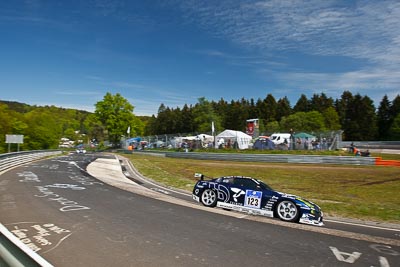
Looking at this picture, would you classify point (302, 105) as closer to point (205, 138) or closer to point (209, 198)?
point (205, 138)

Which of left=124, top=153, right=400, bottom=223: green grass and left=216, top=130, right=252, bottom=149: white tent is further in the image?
left=216, top=130, right=252, bottom=149: white tent

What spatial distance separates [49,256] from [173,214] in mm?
4153

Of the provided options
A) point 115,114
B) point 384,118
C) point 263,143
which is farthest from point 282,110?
point 263,143

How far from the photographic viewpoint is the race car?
8952 mm

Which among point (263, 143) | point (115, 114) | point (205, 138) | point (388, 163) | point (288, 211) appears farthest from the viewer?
point (115, 114)

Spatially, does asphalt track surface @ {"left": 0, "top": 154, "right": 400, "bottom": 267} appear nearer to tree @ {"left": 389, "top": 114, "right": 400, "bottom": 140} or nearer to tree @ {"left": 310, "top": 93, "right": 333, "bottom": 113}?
tree @ {"left": 389, "top": 114, "right": 400, "bottom": 140}

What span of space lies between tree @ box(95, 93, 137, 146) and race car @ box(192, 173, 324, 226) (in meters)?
69.2

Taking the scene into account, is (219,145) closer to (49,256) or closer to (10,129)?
(49,256)

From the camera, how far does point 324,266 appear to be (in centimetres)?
541

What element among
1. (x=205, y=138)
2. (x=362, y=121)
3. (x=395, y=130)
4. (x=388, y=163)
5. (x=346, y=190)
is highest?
(x=362, y=121)

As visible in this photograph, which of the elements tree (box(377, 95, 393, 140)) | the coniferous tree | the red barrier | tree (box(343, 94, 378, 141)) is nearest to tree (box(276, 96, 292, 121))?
the coniferous tree

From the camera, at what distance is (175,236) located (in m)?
6.91

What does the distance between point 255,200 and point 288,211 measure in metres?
1.10

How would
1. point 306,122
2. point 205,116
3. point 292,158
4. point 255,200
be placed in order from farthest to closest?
point 205,116, point 306,122, point 292,158, point 255,200
